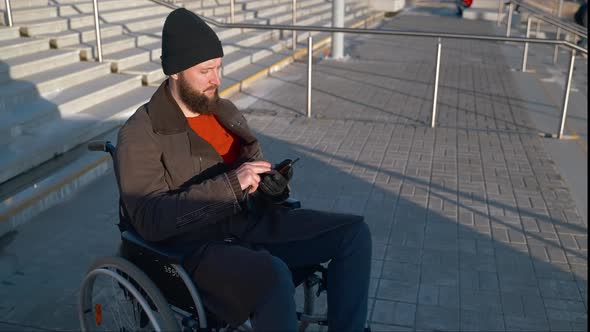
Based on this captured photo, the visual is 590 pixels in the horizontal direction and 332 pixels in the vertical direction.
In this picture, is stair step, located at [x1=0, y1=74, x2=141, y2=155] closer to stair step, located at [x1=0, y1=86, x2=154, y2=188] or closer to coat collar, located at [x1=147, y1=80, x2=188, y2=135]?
stair step, located at [x1=0, y1=86, x2=154, y2=188]

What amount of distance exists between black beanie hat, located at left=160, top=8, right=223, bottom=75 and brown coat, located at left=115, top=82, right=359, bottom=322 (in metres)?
0.16

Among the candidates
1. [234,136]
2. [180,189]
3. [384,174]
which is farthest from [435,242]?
[180,189]

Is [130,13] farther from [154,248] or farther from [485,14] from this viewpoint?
[485,14]

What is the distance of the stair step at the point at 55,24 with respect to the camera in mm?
6902

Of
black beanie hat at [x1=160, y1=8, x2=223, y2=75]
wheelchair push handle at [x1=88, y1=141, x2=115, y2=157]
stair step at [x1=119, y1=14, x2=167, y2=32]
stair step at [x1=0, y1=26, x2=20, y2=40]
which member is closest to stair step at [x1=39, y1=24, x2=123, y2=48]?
stair step at [x1=0, y1=26, x2=20, y2=40]

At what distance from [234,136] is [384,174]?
9.32 ft

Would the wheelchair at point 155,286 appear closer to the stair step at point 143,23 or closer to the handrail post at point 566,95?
the handrail post at point 566,95

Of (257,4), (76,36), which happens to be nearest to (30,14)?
(76,36)

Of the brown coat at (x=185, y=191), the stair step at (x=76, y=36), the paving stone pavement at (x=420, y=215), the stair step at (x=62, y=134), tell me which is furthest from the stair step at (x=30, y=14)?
the brown coat at (x=185, y=191)

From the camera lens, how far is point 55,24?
7.29 meters

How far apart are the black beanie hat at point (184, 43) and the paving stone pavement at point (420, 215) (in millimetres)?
1548

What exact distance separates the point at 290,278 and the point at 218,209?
0.42m

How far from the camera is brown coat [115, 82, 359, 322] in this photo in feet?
7.73

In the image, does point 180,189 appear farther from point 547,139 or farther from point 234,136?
point 547,139
